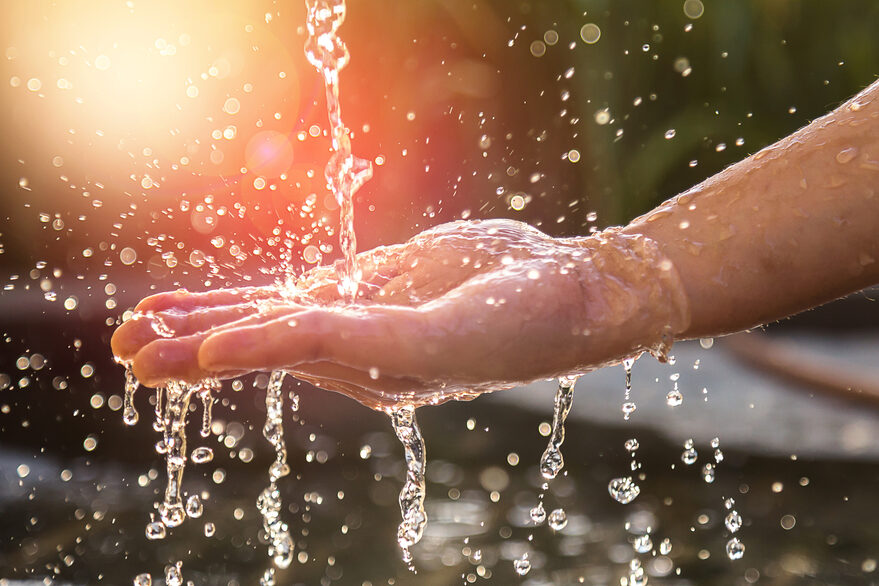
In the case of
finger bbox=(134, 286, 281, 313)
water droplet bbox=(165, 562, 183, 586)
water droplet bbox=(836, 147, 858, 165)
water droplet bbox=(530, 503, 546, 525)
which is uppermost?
water droplet bbox=(836, 147, 858, 165)

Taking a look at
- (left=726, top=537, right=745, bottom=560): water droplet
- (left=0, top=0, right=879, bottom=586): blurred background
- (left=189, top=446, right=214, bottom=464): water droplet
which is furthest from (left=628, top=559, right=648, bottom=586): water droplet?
(left=189, top=446, right=214, bottom=464): water droplet

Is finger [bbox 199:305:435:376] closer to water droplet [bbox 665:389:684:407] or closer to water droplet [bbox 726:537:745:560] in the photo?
water droplet [bbox 665:389:684:407]

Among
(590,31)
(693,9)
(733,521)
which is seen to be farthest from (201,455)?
(693,9)

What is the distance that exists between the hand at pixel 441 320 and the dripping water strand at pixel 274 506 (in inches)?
17.4

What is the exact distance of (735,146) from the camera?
4797 mm

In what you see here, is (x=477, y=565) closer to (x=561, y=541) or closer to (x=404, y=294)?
(x=561, y=541)

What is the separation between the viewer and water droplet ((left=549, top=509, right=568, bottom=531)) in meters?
2.28

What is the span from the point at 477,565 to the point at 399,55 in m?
3.04

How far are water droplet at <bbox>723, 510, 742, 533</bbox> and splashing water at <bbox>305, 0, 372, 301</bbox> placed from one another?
1.19 m

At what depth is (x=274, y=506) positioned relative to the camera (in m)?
2.38

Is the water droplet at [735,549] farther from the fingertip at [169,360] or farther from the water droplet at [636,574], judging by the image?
the fingertip at [169,360]

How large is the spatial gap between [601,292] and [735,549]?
1140 millimetres

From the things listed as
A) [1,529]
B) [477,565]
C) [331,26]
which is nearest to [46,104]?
[1,529]

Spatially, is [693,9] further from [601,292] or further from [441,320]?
[441,320]
